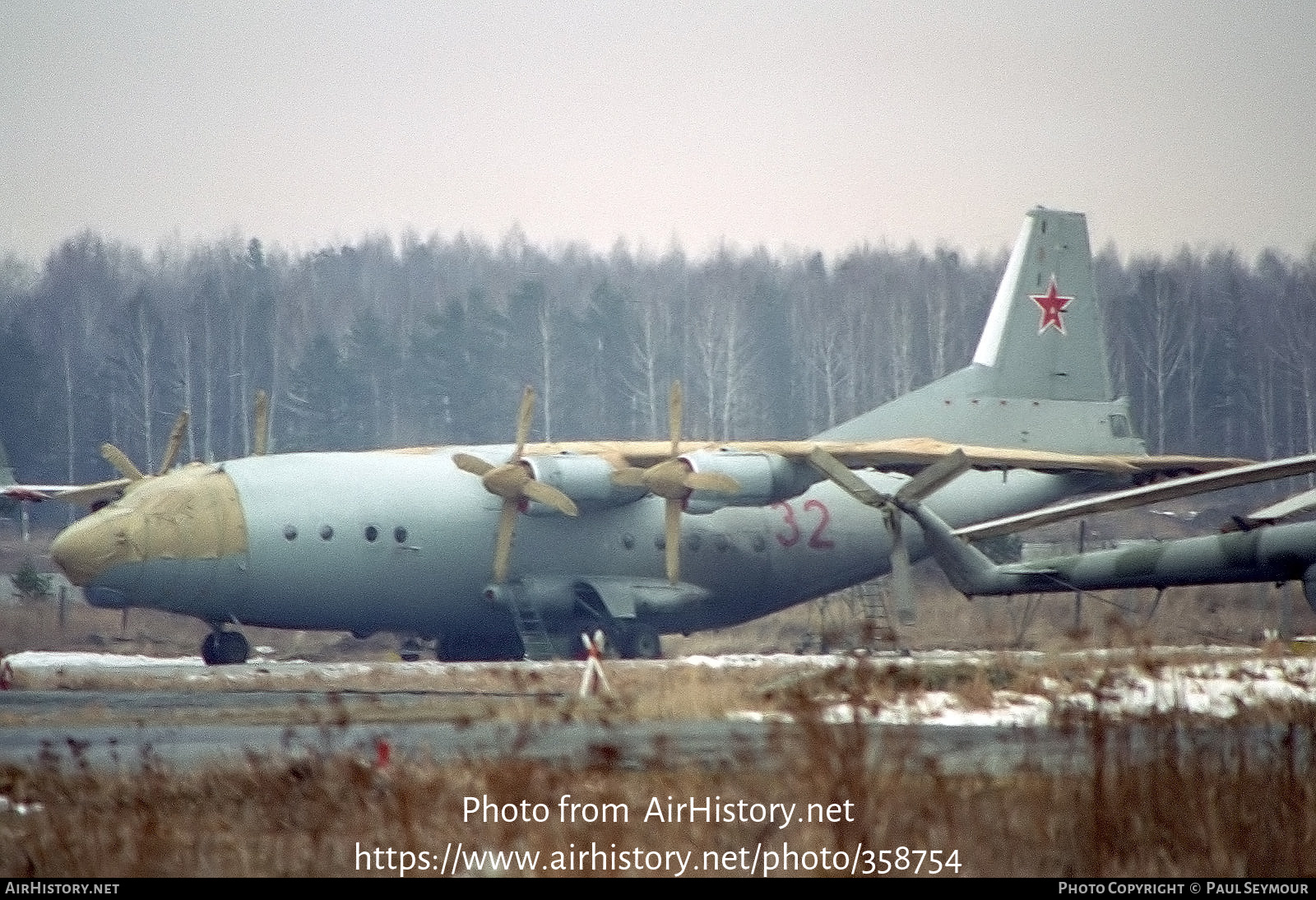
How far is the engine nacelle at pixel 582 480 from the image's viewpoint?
30.5 metres

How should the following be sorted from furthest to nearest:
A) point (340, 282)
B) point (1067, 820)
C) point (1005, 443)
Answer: point (340, 282), point (1005, 443), point (1067, 820)

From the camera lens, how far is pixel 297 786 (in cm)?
1205

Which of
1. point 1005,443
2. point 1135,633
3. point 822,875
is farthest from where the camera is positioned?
point 1005,443

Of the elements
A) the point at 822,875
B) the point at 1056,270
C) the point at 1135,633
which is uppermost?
the point at 1056,270

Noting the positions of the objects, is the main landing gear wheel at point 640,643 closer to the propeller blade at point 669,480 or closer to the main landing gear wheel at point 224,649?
the propeller blade at point 669,480

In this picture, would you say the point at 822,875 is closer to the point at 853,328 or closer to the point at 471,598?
the point at 471,598

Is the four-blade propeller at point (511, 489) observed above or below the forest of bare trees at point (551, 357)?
below

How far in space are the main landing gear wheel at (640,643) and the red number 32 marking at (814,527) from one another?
9.39 feet

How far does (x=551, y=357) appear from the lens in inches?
2667

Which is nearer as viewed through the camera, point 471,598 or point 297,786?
point 297,786

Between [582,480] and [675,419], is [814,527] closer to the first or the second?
[675,419]

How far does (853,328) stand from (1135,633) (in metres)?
60.6

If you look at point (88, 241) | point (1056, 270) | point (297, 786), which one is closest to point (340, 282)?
point (88, 241)

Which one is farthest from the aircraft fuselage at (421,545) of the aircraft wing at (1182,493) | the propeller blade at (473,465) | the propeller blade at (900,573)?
the aircraft wing at (1182,493)
